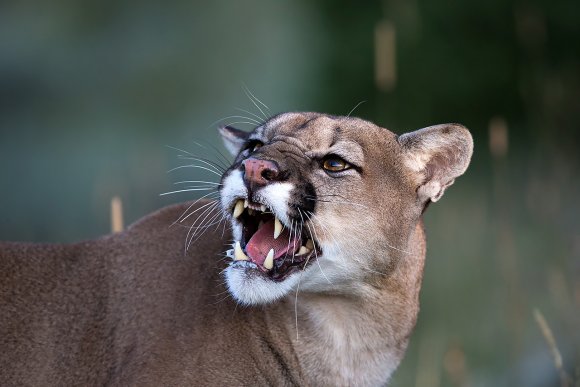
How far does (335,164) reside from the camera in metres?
8.00

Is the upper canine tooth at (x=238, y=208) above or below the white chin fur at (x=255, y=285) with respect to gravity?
above

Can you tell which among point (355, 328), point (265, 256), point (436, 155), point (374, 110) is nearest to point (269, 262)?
point (265, 256)

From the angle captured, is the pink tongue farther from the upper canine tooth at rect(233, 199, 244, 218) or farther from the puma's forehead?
the puma's forehead

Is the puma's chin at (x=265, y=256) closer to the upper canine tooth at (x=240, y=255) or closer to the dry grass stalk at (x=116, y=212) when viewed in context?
the upper canine tooth at (x=240, y=255)

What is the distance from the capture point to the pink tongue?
25.1 ft

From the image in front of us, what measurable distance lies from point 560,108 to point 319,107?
4542 mm

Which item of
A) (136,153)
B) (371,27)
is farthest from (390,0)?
(136,153)

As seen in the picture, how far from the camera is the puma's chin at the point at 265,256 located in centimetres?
760

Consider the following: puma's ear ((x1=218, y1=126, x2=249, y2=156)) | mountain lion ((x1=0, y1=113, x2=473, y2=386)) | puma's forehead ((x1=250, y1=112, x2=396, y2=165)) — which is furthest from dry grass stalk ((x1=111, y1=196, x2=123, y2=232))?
puma's forehead ((x1=250, y1=112, x2=396, y2=165))

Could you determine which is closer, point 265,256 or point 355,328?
point 265,256

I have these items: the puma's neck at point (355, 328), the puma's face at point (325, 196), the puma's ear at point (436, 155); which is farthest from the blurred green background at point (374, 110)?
the puma's face at point (325, 196)

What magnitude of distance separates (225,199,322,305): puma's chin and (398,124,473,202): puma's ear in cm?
101

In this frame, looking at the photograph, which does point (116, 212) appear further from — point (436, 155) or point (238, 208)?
point (436, 155)

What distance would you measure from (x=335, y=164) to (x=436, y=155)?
0.76 meters
